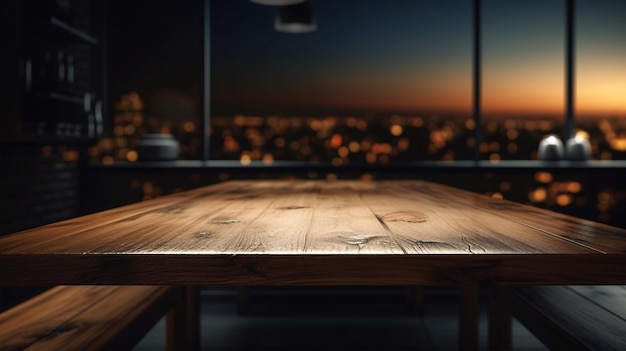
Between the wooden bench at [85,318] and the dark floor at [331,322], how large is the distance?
3.09ft

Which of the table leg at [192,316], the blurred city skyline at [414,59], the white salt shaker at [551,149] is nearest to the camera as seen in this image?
the table leg at [192,316]

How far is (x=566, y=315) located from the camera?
1.55m

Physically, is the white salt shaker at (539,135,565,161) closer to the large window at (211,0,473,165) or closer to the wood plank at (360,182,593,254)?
the large window at (211,0,473,165)

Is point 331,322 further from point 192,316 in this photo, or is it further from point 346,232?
point 346,232

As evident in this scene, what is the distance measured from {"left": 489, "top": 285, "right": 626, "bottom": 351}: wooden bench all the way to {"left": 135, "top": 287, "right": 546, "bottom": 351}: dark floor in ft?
2.63

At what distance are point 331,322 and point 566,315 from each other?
1803mm

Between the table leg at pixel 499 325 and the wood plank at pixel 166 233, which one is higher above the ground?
the wood plank at pixel 166 233

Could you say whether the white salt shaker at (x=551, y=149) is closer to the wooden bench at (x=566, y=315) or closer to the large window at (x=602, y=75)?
the large window at (x=602, y=75)

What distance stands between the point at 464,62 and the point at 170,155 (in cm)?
231

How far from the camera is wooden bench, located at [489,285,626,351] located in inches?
53.5

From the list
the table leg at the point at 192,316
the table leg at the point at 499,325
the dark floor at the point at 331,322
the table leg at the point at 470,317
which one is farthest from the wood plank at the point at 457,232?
the dark floor at the point at 331,322

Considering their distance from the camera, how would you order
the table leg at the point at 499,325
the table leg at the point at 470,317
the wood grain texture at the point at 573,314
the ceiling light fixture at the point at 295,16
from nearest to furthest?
the wood grain texture at the point at 573,314 < the table leg at the point at 499,325 < the table leg at the point at 470,317 < the ceiling light fixture at the point at 295,16

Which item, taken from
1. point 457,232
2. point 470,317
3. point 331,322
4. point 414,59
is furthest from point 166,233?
point 414,59

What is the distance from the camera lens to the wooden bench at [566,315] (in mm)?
1359
